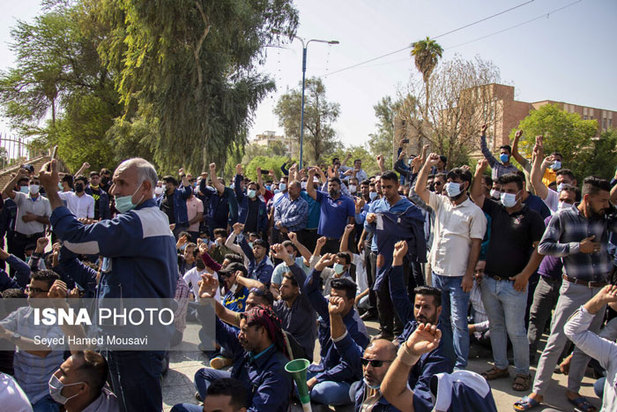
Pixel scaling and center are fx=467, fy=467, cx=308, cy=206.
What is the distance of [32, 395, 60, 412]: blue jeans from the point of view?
3523 mm

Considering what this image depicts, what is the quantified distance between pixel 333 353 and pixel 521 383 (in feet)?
5.87

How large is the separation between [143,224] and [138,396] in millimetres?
996

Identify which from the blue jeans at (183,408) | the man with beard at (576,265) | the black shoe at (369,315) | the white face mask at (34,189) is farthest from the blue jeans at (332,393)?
the white face mask at (34,189)

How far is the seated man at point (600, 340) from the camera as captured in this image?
9.75ft

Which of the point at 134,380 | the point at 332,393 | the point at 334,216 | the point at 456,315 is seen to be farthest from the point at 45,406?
the point at 334,216

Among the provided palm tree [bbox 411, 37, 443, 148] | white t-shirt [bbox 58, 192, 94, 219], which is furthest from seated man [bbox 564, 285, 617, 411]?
palm tree [bbox 411, 37, 443, 148]

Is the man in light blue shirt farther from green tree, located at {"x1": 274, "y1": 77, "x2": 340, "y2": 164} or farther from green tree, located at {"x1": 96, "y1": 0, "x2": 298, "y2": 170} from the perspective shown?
green tree, located at {"x1": 274, "y1": 77, "x2": 340, "y2": 164}

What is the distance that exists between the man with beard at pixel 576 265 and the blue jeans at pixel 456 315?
0.63 metres

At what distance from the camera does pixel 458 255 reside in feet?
14.9

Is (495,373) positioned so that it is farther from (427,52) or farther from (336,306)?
(427,52)

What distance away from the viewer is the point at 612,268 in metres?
4.20

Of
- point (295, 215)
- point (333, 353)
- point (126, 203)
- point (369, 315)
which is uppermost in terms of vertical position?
point (126, 203)

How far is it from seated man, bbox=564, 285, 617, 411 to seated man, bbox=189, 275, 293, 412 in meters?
1.99

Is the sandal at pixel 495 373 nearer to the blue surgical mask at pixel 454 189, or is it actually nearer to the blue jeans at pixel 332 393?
the blue jeans at pixel 332 393
